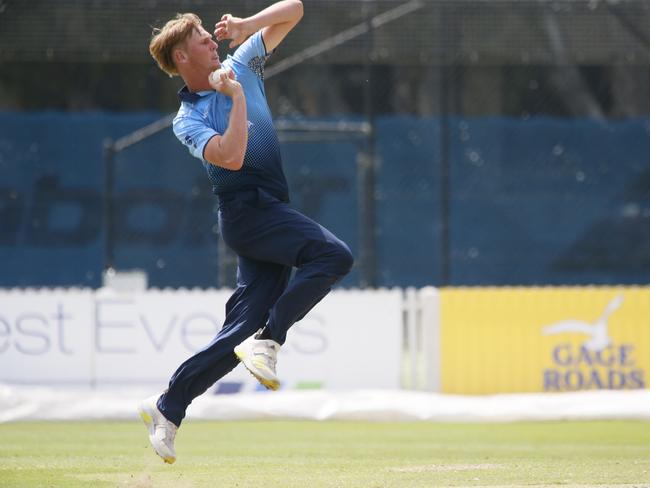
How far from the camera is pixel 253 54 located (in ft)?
21.7

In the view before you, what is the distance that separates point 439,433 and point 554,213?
718 cm

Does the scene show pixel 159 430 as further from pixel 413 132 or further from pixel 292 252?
pixel 413 132

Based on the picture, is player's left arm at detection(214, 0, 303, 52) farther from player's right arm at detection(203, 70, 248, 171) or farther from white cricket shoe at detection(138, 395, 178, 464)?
white cricket shoe at detection(138, 395, 178, 464)

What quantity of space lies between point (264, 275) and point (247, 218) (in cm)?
37

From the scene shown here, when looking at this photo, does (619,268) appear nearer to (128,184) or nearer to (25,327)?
(128,184)

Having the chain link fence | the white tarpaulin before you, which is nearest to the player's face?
the white tarpaulin

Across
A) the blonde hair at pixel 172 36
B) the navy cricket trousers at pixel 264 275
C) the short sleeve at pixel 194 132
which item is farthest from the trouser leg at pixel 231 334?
the blonde hair at pixel 172 36

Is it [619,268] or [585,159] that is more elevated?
[585,159]

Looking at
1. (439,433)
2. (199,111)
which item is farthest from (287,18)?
(439,433)

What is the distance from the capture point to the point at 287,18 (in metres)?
6.58

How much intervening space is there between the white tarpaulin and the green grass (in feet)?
0.40

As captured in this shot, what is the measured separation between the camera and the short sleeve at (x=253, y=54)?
21.6ft

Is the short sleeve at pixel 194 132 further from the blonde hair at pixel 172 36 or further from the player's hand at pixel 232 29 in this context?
the player's hand at pixel 232 29

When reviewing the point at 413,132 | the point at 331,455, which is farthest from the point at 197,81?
the point at 413,132
